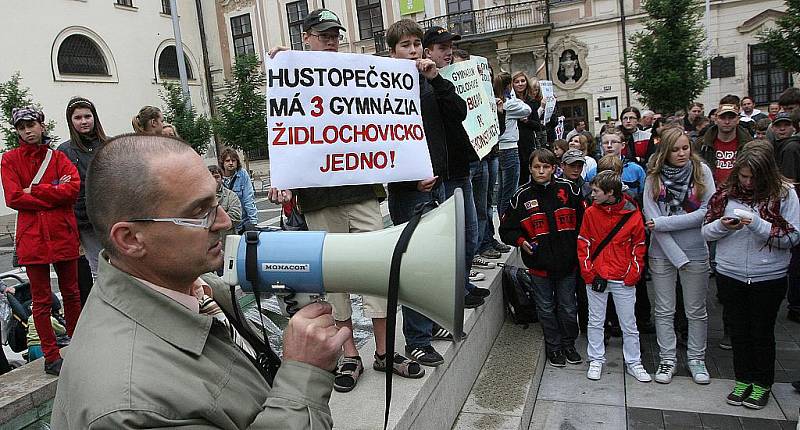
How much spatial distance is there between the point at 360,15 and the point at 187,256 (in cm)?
2596

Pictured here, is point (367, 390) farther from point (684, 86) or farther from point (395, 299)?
point (684, 86)

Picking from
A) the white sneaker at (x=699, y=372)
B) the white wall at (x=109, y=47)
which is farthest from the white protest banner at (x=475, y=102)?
the white wall at (x=109, y=47)

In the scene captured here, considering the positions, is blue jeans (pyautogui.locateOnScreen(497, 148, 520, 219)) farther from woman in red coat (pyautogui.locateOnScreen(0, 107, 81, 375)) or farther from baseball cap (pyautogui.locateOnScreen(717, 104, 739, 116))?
woman in red coat (pyautogui.locateOnScreen(0, 107, 81, 375))

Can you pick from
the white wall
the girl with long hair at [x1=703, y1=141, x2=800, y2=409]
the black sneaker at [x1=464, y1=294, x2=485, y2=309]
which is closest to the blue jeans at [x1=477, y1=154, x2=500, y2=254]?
the black sneaker at [x1=464, y1=294, x2=485, y2=309]

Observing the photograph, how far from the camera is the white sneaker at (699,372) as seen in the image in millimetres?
3996

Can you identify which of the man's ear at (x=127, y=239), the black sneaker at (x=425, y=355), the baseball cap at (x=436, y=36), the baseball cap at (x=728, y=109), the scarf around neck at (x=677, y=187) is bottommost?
the black sneaker at (x=425, y=355)

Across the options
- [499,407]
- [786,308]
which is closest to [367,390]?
[499,407]

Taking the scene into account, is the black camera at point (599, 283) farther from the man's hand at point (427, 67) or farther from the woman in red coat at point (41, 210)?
the woman in red coat at point (41, 210)

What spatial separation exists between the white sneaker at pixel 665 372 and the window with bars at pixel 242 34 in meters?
27.2

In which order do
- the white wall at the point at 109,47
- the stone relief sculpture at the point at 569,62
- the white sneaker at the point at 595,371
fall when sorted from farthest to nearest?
1. the stone relief sculpture at the point at 569,62
2. the white wall at the point at 109,47
3. the white sneaker at the point at 595,371

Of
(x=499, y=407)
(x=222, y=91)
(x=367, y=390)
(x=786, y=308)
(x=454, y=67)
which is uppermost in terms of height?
(x=222, y=91)

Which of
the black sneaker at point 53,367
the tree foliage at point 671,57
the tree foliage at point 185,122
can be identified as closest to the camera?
the black sneaker at point 53,367

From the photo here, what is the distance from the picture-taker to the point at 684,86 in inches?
628

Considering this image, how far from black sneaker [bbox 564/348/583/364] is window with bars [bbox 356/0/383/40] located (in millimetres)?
22911
